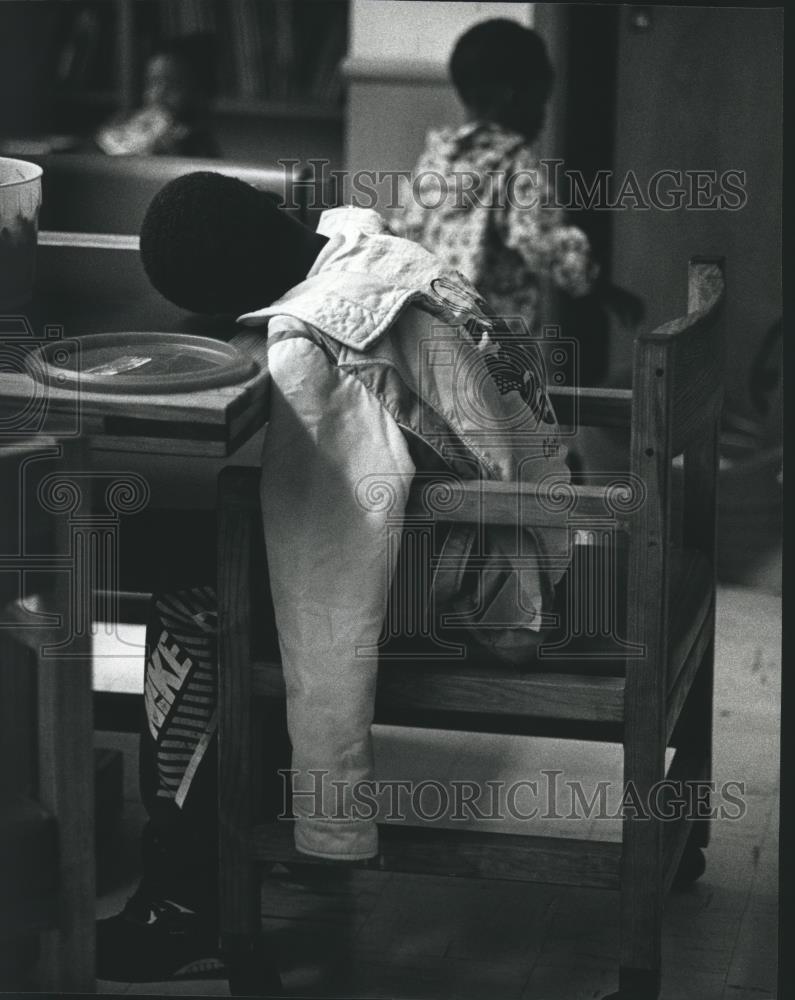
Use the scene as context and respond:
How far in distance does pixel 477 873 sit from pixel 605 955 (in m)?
0.34

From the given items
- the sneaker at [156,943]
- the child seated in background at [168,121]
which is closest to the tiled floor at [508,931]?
the sneaker at [156,943]

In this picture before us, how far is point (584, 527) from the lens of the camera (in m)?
1.64

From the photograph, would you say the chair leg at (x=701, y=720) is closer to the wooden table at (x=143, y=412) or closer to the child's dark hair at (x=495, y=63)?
the wooden table at (x=143, y=412)

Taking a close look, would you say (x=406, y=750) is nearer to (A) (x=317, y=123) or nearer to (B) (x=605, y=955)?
(B) (x=605, y=955)

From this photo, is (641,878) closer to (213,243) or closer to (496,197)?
(213,243)

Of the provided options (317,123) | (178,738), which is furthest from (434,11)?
(178,738)

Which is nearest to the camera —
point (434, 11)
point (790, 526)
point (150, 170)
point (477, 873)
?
point (790, 526)

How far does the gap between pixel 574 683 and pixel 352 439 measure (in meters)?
0.34

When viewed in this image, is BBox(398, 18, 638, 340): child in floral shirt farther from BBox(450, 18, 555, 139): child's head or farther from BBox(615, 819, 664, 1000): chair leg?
BBox(615, 819, 664, 1000): chair leg

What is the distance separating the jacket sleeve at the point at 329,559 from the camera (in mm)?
1600

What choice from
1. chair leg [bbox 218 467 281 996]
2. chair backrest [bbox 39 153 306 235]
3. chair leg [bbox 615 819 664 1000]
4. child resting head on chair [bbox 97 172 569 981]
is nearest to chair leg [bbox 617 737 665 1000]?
chair leg [bbox 615 819 664 1000]

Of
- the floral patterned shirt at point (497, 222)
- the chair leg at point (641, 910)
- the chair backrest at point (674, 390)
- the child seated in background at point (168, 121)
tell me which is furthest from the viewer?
the child seated in background at point (168, 121)

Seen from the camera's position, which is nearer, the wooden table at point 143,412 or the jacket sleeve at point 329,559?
the wooden table at point 143,412

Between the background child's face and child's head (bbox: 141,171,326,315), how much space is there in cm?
297
